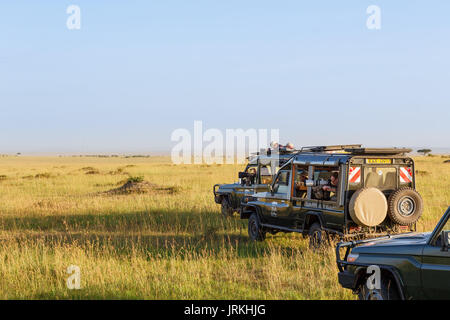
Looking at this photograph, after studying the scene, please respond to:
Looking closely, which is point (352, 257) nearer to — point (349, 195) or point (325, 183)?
point (349, 195)

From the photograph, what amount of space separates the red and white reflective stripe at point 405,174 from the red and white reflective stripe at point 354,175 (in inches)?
39.9

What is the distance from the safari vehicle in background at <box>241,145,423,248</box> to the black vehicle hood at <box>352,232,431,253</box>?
3.79 meters

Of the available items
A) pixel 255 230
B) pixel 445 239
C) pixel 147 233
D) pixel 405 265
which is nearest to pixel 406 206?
pixel 255 230

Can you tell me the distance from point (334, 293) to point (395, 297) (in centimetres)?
202

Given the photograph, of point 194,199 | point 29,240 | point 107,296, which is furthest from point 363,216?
point 194,199

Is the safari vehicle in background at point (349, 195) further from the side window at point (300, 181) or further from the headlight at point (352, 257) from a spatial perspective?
the headlight at point (352, 257)

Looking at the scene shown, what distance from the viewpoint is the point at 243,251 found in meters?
12.1

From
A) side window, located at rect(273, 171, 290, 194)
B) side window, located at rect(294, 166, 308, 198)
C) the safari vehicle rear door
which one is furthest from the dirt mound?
the safari vehicle rear door

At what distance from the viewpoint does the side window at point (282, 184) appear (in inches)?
495

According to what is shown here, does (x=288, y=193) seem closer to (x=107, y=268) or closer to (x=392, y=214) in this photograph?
(x=392, y=214)

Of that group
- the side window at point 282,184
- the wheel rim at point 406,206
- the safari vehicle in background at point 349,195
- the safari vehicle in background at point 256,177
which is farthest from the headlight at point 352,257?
the safari vehicle in background at point 256,177

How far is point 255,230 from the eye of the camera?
45.0 feet

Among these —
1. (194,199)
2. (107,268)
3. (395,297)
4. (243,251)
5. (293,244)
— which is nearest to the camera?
(395,297)

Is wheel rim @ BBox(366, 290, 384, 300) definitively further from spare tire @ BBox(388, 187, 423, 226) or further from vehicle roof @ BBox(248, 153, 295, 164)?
vehicle roof @ BBox(248, 153, 295, 164)
